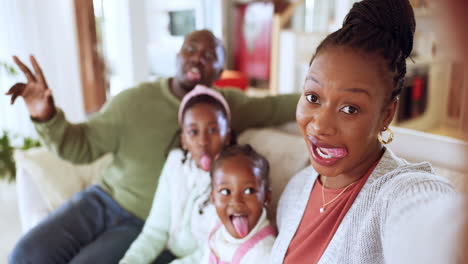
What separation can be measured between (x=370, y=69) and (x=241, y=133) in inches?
36.5

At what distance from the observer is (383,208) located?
0.64 metres

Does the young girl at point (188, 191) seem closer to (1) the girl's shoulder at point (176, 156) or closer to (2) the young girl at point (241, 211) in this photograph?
(1) the girl's shoulder at point (176, 156)

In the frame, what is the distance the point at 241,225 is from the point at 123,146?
671 millimetres

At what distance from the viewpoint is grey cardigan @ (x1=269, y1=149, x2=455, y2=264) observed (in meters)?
0.56

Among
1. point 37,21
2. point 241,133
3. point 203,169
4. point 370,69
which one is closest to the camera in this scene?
point 370,69

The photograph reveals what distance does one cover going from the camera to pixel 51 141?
1.32m

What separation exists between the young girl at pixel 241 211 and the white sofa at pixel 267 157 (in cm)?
21

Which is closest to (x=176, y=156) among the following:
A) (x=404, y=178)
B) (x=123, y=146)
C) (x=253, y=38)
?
(x=123, y=146)

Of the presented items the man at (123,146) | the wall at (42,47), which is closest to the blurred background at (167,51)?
the wall at (42,47)

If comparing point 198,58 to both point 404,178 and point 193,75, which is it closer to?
point 193,75

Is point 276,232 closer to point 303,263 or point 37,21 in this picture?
point 303,263

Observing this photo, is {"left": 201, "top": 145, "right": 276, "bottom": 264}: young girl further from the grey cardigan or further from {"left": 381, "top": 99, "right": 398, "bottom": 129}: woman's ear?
{"left": 381, "top": 99, "right": 398, "bottom": 129}: woman's ear

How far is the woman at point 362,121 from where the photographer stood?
2.15ft

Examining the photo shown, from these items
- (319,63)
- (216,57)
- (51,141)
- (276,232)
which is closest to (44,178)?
(51,141)
